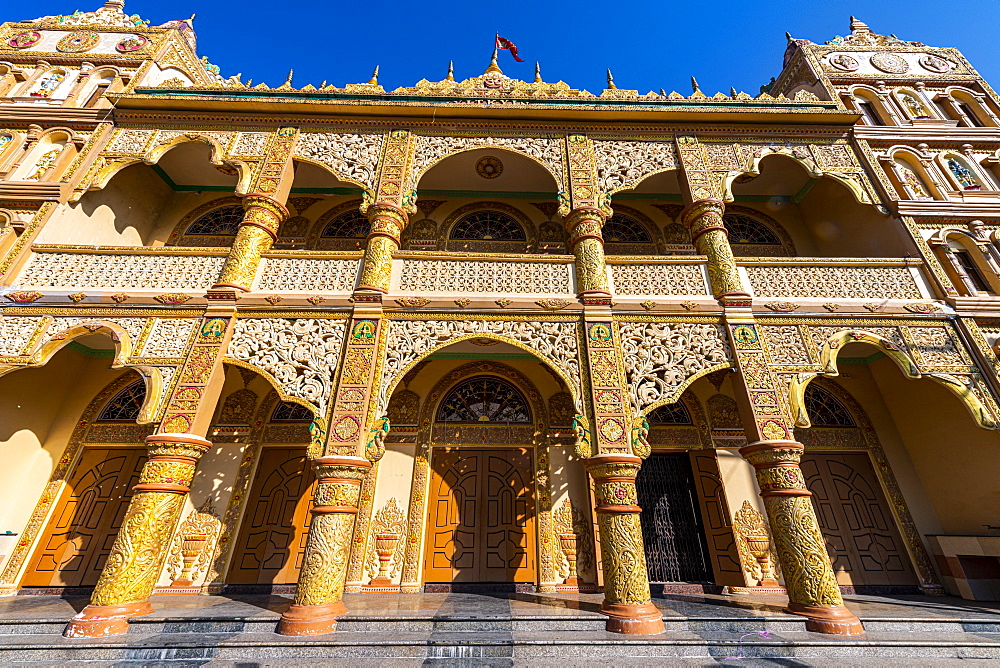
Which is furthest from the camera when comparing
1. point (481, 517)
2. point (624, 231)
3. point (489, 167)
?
point (624, 231)

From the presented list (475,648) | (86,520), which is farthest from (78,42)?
(475,648)

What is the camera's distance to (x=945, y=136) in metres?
8.44

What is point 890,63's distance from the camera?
9758mm

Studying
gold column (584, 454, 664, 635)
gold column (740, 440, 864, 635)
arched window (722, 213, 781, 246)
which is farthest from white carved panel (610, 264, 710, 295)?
arched window (722, 213, 781, 246)

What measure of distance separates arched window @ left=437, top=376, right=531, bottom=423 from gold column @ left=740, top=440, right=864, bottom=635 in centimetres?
372

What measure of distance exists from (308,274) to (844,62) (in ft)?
39.6

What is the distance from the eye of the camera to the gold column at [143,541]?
445 centimetres

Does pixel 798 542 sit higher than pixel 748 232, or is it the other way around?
pixel 748 232

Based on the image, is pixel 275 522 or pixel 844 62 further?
pixel 844 62

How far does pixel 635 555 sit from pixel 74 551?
8292 millimetres

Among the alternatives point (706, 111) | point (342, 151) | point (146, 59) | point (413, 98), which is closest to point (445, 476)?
point (342, 151)

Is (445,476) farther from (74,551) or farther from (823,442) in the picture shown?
(823,442)

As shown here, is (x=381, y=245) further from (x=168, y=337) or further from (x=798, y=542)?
(x=798, y=542)

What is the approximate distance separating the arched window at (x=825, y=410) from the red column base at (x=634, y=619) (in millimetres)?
5337
